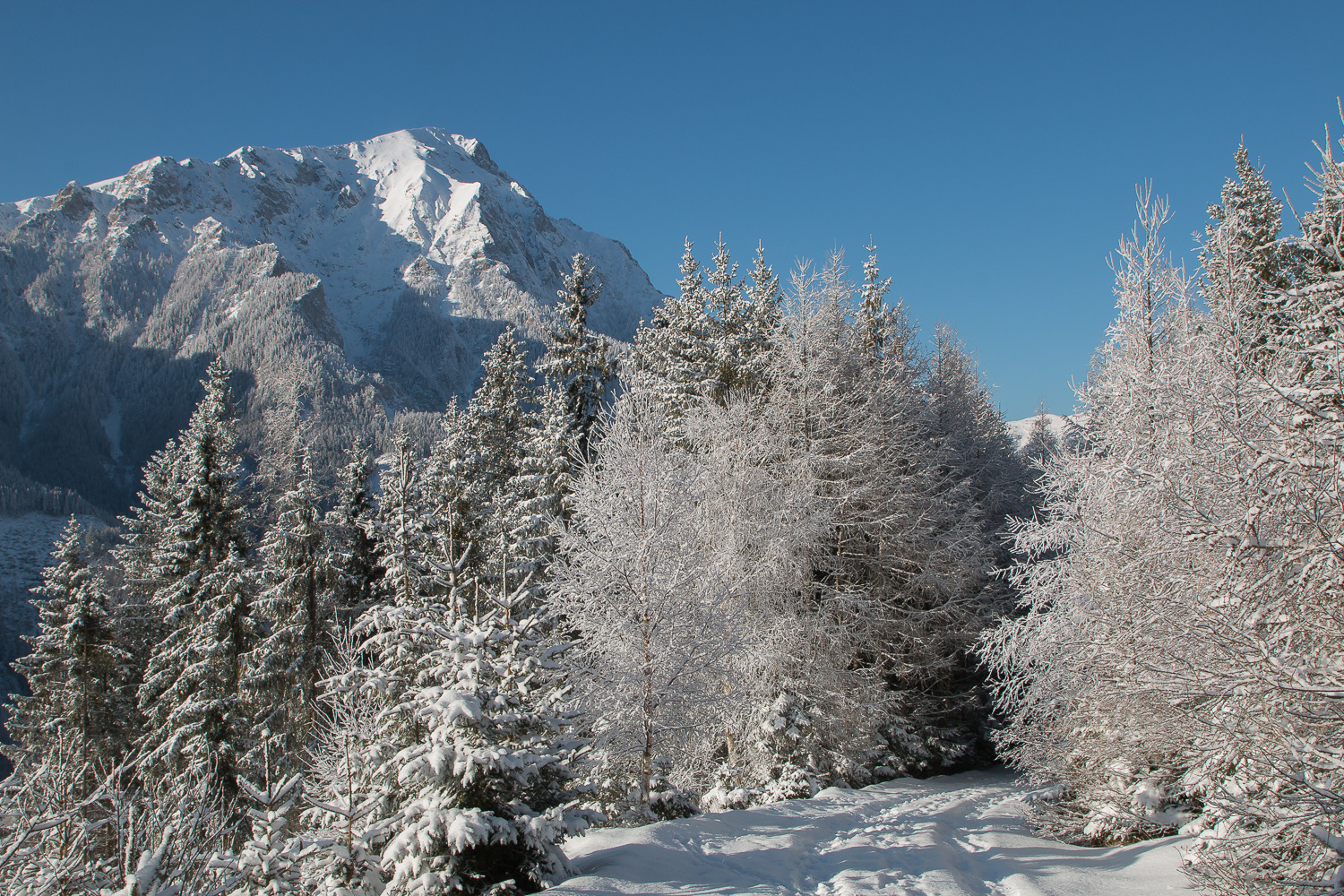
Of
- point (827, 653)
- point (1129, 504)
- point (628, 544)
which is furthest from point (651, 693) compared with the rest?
point (1129, 504)

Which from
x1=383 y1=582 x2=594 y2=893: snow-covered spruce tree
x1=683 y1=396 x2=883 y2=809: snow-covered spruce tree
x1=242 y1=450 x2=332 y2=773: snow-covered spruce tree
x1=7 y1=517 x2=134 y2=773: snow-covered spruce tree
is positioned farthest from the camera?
x1=242 y1=450 x2=332 y2=773: snow-covered spruce tree

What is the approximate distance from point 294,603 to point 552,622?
1379 centimetres

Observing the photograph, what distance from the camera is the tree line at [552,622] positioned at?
530 cm

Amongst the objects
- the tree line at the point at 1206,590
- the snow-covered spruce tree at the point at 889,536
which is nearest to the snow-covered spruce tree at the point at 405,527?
the snow-covered spruce tree at the point at 889,536

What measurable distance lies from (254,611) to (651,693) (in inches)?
619

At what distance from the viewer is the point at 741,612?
13016 mm

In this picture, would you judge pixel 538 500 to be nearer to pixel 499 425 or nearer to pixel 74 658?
pixel 499 425

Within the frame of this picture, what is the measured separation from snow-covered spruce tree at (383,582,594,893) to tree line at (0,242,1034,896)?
27mm

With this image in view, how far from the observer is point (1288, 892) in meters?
4.19

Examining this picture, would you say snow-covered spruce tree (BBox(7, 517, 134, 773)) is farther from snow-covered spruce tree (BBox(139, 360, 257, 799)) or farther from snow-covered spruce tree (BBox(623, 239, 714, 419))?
snow-covered spruce tree (BBox(623, 239, 714, 419))

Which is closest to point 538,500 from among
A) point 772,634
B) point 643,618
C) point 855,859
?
point 772,634

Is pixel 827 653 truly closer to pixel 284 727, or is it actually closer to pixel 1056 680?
pixel 1056 680

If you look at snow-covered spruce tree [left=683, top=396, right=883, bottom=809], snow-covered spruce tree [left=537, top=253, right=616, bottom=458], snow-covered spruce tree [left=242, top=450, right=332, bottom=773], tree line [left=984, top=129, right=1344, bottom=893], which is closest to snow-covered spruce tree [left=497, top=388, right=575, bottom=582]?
snow-covered spruce tree [left=537, top=253, right=616, bottom=458]

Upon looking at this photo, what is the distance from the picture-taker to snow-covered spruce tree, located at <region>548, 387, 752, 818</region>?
32.1 ft
